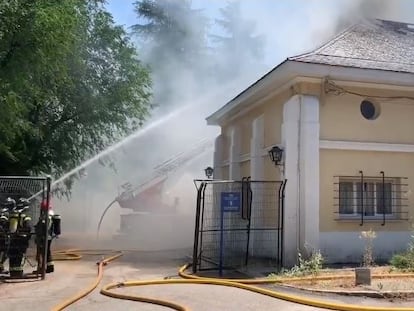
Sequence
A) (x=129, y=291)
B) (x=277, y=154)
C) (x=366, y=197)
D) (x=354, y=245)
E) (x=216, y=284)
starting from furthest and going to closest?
(x=366, y=197)
(x=277, y=154)
(x=354, y=245)
(x=216, y=284)
(x=129, y=291)

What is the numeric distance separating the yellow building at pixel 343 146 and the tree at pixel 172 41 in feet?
77.0

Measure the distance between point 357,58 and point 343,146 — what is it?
202cm

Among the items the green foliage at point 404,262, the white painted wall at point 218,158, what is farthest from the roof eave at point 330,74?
the white painted wall at point 218,158

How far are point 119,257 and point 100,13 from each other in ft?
31.0

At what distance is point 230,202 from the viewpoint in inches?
362

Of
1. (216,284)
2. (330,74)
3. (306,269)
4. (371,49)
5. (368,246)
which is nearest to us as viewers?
(216,284)

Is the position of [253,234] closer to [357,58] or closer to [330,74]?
[330,74]

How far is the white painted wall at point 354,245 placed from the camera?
10.3 m

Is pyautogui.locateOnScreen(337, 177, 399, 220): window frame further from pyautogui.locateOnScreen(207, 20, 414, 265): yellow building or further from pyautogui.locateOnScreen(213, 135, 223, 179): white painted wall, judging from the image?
pyautogui.locateOnScreen(213, 135, 223, 179): white painted wall

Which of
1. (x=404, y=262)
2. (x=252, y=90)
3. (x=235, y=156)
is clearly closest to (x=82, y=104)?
(x=235, y=156)

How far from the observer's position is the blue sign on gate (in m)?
9.12

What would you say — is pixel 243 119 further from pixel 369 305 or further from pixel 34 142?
pixel 369 305

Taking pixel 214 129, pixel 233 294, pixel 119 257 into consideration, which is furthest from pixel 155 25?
pixel 233 294

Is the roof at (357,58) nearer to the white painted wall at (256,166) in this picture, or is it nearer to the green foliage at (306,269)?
the white painted wall at (256,166)
